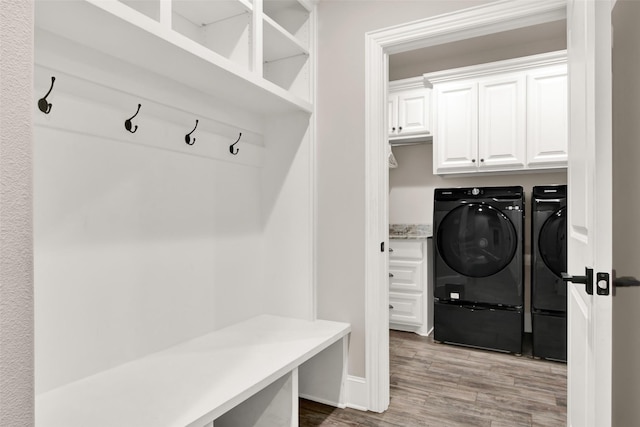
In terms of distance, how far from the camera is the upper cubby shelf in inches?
45.7

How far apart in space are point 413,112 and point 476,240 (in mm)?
1383

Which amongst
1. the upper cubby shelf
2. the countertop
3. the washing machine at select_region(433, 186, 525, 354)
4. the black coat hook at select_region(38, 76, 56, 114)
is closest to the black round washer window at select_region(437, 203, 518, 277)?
the washing machine at select_region(433, 186, 525, 354)

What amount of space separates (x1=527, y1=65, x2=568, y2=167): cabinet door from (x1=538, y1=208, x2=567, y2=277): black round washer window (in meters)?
0.47

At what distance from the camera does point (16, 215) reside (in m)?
0.47

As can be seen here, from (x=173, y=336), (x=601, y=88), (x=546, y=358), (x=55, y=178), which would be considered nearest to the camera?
(x=601, y=88)

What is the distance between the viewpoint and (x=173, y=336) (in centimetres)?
178

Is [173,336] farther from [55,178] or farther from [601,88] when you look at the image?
[601,88]

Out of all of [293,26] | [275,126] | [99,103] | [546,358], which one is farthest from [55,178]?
[546,358]

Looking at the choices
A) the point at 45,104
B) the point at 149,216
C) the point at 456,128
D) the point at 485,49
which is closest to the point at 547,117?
the point at 456,128

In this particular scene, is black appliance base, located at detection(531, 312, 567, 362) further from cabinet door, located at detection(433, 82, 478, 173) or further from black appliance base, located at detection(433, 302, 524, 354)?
cabinet door, located at detection(433, 82, 478, 173)

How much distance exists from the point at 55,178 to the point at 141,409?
822 millimetres

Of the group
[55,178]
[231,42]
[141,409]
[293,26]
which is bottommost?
[141,409]

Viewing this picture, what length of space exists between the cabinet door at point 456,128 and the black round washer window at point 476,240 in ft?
1.46

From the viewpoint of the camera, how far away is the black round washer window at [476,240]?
3.12 meters
